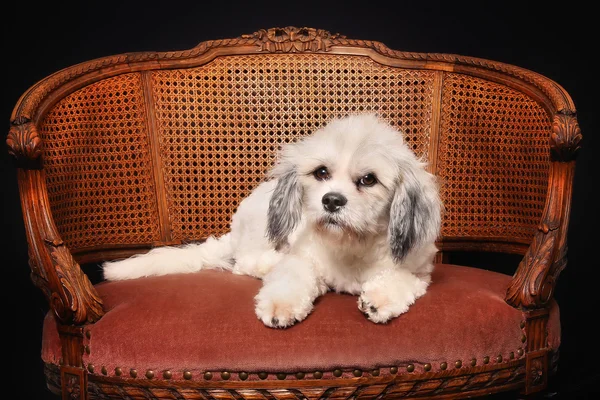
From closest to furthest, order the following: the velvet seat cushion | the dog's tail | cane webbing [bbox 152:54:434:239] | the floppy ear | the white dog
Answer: the velvet seat cushion
the white dog
the floppy ear
the dog's tail
cane webbing [bbox 152:54:434:239]

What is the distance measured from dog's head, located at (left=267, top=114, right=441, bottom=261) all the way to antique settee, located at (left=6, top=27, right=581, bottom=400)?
0.29 meters

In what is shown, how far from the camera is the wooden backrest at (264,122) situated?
376 cm

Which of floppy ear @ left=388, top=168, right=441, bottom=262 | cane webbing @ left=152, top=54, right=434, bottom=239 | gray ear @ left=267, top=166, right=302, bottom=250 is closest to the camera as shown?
floppy ear @ left=388, top=168, right=441, bottom=262

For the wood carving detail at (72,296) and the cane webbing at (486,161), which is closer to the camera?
the wood carving detail at (72,296)

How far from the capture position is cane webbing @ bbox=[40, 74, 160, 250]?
3426 millimetres

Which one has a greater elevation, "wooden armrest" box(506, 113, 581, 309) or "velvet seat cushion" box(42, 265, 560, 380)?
"wooden armrest" box(506, 113, 581, 309)

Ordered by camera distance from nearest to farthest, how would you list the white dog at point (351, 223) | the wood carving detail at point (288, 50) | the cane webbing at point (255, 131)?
the white dog at point (351, 223), the wood carving detail at point (288, 50), the cane webbing at point (255, 131)

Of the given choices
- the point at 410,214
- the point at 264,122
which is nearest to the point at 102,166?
the point at 264,122

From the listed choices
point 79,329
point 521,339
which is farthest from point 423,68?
point 79,329

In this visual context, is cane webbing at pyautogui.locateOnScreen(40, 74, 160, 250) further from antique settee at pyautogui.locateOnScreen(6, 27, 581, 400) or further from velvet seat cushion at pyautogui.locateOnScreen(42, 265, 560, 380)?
velvet seat cushion at pyautogui.locateOnScreen(42, 265, 560, 380)

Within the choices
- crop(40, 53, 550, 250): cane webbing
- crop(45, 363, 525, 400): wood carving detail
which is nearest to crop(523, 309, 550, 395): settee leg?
crop(45, 363, 525, 400): wood carving detail

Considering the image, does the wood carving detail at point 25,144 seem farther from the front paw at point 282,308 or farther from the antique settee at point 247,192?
the front paw at point 282,308

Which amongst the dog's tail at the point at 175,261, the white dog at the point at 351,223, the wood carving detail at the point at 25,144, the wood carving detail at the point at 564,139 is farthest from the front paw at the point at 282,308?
the wood carving detail at the point at 564,139

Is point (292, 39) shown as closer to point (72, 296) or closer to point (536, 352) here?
→ point (72, 296)
